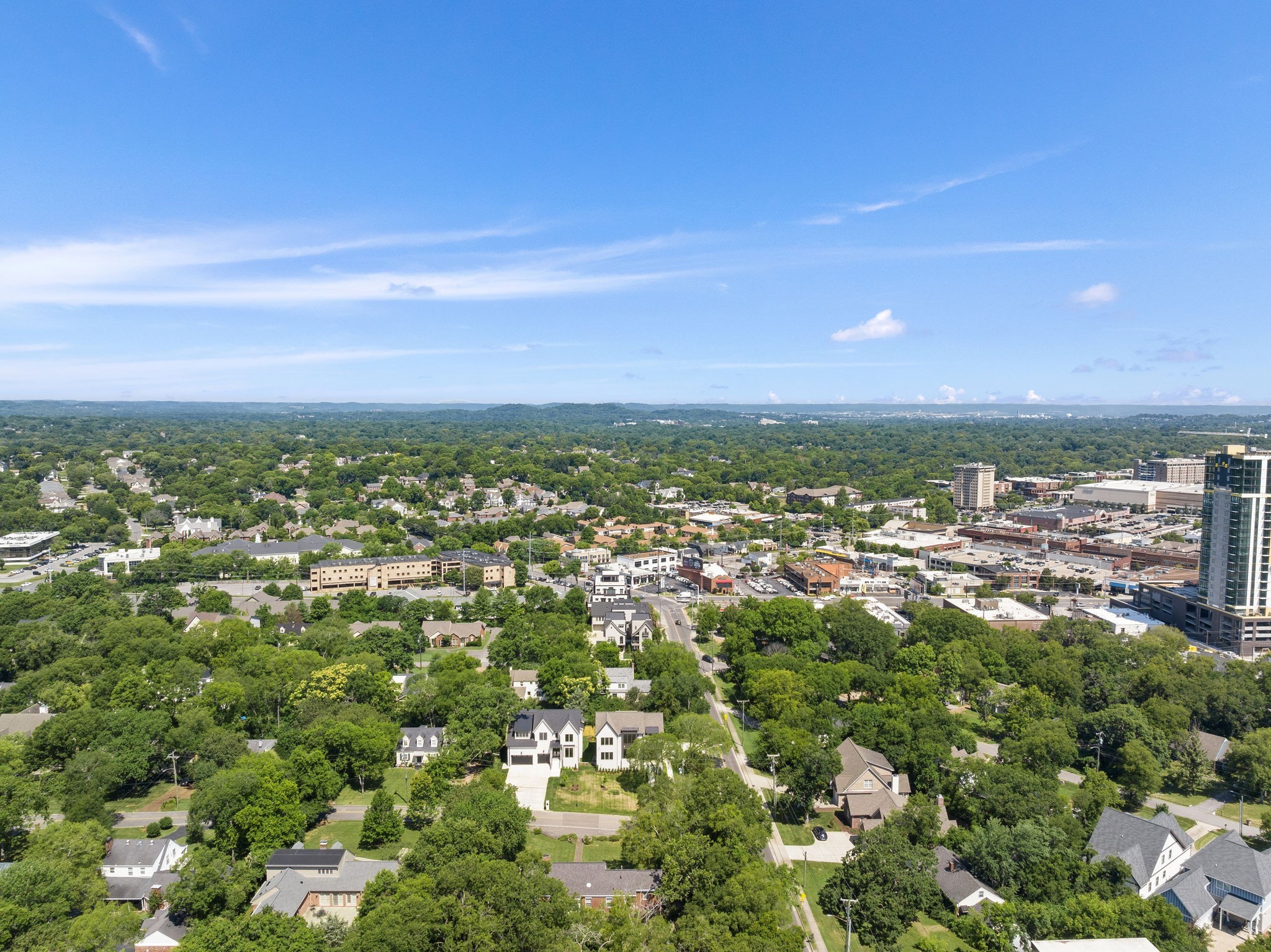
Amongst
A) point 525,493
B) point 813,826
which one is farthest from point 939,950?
point 525,493

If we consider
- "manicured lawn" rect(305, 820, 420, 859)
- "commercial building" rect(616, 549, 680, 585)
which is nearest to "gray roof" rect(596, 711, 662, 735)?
"manicured lawn" rect(305, 820, 420, 859)

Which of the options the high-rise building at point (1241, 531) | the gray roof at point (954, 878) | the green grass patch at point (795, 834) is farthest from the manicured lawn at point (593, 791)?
the high-rise building at point (1241, 531)

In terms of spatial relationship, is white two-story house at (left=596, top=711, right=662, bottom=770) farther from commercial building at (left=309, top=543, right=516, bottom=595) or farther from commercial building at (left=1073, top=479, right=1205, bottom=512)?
commercial building at (left=1073, top=479, right=1205, bottom=512)

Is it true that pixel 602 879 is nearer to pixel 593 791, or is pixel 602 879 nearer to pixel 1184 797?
pixel 593 791

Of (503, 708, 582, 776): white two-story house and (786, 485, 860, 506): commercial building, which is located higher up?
(786, 485, 860, 506): commercial building

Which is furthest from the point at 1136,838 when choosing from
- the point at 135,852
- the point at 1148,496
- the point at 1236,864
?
the point at 1148,496

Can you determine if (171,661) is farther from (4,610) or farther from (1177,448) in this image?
(1177,448)
